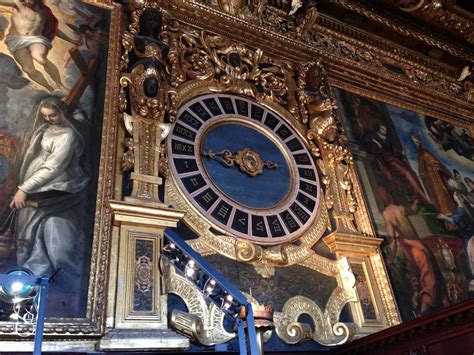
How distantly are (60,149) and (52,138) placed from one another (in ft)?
0.47

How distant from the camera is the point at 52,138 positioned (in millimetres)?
4336

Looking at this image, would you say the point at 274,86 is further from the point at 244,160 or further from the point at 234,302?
the point at 234,302

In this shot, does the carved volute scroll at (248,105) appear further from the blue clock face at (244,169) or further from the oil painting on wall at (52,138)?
the oil painting on wall at (52,138)

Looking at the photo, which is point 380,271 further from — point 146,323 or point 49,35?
point 49,35

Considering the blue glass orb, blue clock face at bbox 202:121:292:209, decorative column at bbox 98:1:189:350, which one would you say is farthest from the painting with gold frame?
blue clock face at bbox 202:121:292:209

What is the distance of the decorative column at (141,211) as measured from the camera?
369 centimetres

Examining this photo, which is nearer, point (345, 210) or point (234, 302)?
point (234, 302)

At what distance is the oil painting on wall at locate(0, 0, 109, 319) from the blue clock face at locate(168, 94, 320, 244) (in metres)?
1.04

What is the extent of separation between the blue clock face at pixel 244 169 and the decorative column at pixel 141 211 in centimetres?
37

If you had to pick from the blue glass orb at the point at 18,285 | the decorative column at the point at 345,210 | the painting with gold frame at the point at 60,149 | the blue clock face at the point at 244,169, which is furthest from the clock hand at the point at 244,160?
the blue glass orb at the point at 18,285

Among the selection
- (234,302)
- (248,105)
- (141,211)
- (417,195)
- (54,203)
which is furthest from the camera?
(417,195)

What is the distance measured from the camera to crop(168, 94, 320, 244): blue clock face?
4.90 m

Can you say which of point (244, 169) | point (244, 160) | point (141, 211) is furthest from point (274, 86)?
point (141, 211)

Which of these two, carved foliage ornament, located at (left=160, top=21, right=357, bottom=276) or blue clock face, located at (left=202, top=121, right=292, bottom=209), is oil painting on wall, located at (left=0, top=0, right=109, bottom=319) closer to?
carved foliage ornament, located at (left=160, top=21, right=357, bottom=276)
